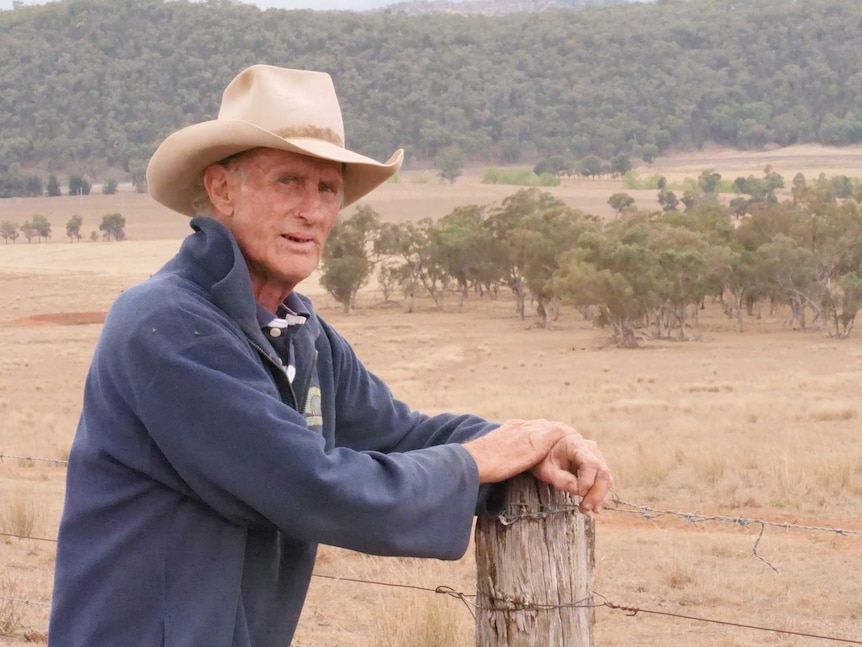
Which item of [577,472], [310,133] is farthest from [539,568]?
[310,133]

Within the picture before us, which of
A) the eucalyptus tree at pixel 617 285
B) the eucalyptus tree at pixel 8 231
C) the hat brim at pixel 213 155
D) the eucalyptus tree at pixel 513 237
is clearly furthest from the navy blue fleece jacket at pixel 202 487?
the eucalyptus tree at pixel 8 231

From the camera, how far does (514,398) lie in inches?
992

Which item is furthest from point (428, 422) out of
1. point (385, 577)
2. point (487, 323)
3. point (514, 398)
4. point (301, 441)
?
point (487, 323)

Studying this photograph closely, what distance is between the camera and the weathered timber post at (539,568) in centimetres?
244

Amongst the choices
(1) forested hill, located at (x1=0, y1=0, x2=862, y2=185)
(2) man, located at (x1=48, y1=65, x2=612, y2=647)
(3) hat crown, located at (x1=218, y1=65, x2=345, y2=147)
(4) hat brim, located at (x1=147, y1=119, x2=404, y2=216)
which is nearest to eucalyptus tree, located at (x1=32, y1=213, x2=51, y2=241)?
(1) forested hill, located at (x1=0, y1=0, x2=862, y2=185)

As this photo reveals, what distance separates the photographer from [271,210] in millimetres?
2395

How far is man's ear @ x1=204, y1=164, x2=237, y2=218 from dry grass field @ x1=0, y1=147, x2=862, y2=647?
291 cm

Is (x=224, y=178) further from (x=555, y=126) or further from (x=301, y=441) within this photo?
(x=555, y=126)

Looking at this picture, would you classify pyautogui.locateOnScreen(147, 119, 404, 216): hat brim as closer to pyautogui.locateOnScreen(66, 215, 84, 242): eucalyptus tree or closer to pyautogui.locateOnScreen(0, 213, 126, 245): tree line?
pyautogui.locateOnScreen(0, 213, 126, 245): tree line

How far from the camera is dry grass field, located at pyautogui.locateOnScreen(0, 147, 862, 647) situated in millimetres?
6992

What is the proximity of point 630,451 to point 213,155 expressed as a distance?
13.5 metres

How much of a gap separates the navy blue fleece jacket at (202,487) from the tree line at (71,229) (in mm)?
84877

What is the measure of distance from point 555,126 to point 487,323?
301ft

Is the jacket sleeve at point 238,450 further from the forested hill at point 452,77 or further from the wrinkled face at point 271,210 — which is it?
the forested hill at point 452,77
